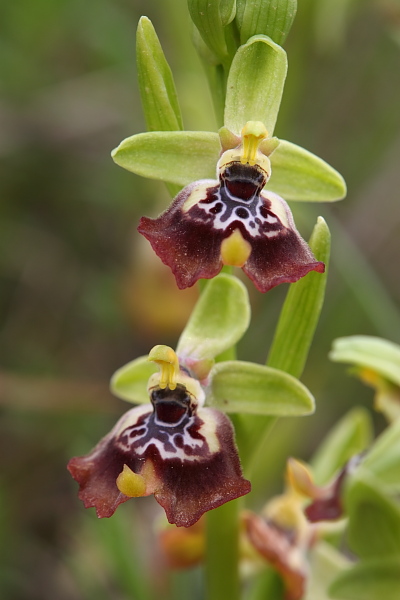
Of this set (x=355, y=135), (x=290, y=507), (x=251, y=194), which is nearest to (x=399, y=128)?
(x=355, y=135)

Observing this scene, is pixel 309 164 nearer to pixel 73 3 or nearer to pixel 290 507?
pixel 290 507

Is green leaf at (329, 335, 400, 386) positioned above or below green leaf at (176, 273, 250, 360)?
below

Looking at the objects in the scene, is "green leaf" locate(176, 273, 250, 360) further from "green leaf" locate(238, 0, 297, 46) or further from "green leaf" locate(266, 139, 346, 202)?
"green leaf" locate(238, 0, 297, 46)

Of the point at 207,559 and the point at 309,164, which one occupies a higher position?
the point at 309,164

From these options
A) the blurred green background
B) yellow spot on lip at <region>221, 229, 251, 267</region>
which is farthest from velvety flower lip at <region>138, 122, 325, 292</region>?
the blurred green background

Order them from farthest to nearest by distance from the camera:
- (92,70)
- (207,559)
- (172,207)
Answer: (92,70)
(207,559)
(172,207)

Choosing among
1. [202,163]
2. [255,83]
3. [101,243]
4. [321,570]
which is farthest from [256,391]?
[101,243]
